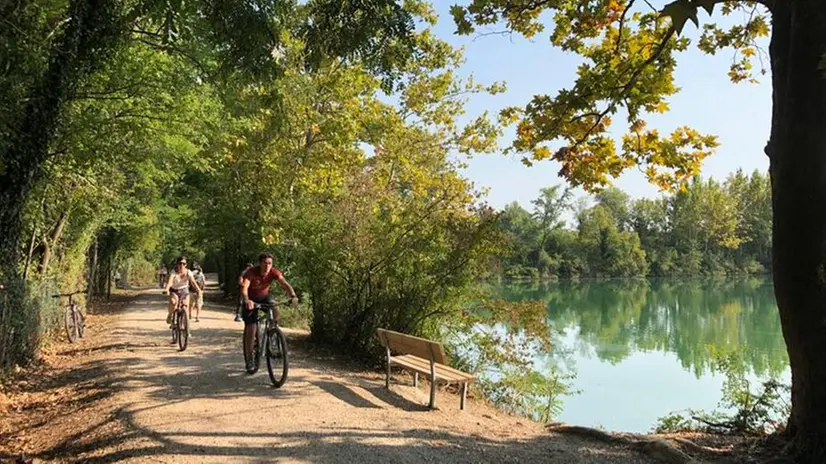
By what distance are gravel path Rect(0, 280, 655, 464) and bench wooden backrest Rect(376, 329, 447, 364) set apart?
632 mm

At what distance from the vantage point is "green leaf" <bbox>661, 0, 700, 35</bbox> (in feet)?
6.56

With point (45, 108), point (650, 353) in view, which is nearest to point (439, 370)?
point (45, 108)

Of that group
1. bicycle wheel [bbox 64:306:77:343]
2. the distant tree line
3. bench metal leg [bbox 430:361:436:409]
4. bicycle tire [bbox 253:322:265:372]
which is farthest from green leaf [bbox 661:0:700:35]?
the distant tree line

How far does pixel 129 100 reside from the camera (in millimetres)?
12055

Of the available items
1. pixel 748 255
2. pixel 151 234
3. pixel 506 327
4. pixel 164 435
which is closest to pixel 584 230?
pixel 748 255

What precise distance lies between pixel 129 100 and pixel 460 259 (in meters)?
7.94

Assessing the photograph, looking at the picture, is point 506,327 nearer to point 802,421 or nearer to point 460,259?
point 460,259

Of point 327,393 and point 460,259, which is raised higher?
point 460,259

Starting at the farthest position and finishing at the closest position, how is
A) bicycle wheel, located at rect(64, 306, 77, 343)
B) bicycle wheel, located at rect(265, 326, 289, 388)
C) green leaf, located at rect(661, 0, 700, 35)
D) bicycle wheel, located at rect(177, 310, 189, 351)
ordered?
1. bicycle wheel, located at rect(64, 306, 77, 343)
2. bicycle wheel, located at rect(177, 310, 189, 351)
3. bicycle wheel, located at rect(265, 326, 289, 388)
4. green leaf, located at rect(661, 0, 700, 35)

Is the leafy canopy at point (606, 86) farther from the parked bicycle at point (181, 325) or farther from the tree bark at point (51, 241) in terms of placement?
the tree bark at point (51, 241)

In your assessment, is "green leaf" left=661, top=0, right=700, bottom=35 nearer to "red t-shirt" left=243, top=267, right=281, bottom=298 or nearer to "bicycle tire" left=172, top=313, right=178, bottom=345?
"red t-shirt" left=243, top=267, right=281, bottom=298

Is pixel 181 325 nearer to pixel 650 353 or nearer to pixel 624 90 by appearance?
pixel 624 90

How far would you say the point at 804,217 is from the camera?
5.11 meters

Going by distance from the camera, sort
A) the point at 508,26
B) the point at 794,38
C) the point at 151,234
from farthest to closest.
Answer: the point at 151,234 → the point at 508,26 → the point at 794,38
